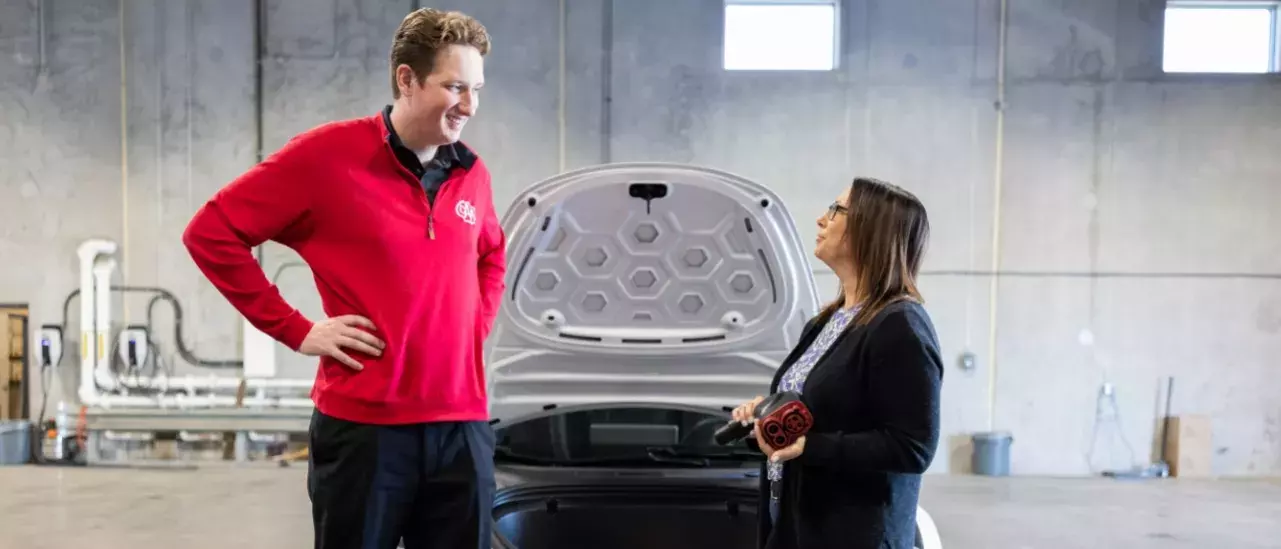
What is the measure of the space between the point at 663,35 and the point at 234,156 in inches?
117

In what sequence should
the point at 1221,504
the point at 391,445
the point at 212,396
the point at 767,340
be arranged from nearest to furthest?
1. the point at 391,445
2. the point at 767,340
3. the point at 1221,504
4. the point at 212,396

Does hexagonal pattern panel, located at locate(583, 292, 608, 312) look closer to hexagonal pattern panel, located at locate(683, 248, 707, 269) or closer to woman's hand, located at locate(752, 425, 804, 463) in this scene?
hexagonal pattern panel, located at locate(683, 248, 707, 269)

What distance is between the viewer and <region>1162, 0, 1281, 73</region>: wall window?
4.96m

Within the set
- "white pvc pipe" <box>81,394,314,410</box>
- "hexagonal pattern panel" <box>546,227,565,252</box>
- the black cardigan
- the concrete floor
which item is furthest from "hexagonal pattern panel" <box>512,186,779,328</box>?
"white pvc pipe" <box>81,394,314,410</box>

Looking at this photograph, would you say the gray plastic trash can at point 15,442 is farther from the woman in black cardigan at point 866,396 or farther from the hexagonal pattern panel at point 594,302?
the woman in black cardigan at point 866,396

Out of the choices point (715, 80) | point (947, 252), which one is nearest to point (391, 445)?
point (715, 80)

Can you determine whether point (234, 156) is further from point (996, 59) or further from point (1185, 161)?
point (1185, 161)

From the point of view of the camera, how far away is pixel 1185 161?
4848 millimetres

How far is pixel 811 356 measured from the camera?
141 centimetres

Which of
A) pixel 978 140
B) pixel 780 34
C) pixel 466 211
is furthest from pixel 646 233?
pixel 978 140

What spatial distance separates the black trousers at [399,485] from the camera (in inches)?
50.4

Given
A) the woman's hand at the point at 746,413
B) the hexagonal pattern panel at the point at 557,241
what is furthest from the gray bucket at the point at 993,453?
the woman's hand at the point at 746,413

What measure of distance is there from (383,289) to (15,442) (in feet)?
16.7

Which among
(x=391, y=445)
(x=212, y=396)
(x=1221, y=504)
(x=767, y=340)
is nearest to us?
(x=391, y=445)
